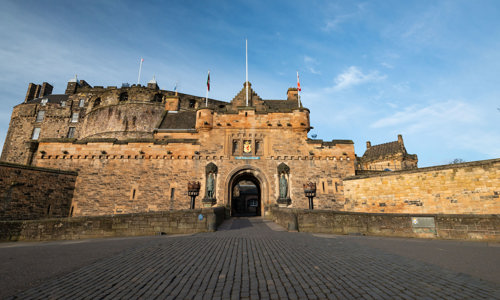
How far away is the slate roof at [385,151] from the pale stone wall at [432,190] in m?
24.6

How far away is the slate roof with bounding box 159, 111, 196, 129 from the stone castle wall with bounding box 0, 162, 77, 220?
9.63 m

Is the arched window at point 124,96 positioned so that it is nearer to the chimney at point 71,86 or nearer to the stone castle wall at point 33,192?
the chimney at point 71,86

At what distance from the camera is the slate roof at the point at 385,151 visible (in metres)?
38.9

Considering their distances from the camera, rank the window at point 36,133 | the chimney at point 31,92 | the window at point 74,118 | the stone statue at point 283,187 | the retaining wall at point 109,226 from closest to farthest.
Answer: the retaining wall at point 109,226 → the stone statue at point 283,187 → the window at point 36,133 → the window at point 74,118 → the chimney at point 31,92

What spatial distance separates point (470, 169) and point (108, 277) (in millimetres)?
19330

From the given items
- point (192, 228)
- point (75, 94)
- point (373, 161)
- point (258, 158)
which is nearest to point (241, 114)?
point (258, 158)

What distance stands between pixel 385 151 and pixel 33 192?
47035mm

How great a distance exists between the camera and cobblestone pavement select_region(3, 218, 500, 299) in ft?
11.1

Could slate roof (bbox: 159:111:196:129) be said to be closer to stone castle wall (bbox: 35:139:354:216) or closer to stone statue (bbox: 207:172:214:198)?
stone castle wall (bbox: 35:139:354:216)

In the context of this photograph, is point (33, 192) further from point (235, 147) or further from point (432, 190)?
point (432, 190)

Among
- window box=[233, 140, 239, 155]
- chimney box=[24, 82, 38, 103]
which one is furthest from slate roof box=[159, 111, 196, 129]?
chimney box=[24, 82, 38, 103]

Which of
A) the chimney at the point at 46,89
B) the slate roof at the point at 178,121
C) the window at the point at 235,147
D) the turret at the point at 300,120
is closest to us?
the window at the point at 235,147

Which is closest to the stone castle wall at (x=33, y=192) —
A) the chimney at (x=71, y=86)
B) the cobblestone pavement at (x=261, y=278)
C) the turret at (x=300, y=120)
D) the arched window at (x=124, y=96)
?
the cobblestone pavement at (x=261, y=278)

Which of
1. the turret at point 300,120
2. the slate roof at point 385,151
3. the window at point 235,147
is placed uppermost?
the slate roof at point 385,151
